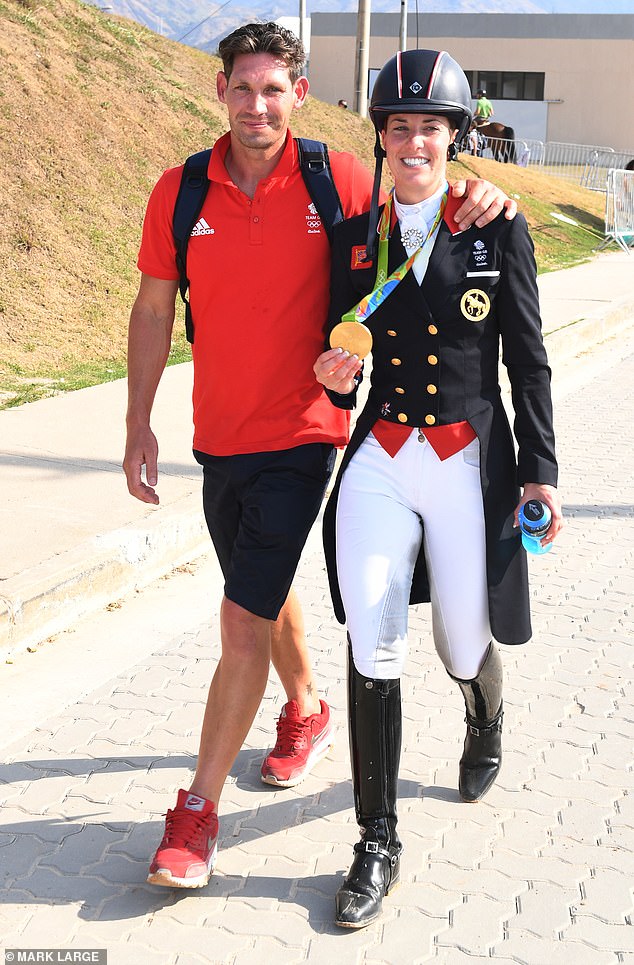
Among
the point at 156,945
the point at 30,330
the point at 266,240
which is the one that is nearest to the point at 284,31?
the point at 266,240

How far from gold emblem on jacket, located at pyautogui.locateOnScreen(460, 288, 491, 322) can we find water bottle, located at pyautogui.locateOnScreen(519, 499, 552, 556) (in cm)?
54

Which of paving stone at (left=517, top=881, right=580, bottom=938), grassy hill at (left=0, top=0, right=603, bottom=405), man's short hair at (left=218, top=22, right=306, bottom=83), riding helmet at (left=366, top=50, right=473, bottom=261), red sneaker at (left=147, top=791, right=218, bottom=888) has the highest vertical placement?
grassy hill at (left=0, top=0, right=603, bottom=405)

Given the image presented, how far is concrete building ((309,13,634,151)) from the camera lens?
1989 inches

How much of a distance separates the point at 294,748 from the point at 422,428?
129 cm

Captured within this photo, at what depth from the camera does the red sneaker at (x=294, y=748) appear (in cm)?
388

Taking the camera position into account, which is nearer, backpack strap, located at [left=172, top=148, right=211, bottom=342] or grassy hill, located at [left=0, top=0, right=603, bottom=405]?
backpack strap, located at [left=172, top=148, right=211, bottom=342]

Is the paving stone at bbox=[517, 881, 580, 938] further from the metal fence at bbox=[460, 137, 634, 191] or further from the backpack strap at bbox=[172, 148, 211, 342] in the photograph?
the metal fence at bbox=[460, 137, 634, 191]

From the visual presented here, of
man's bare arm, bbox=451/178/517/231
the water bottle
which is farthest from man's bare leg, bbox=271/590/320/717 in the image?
man's bare arm, bbox=451/178/517/231

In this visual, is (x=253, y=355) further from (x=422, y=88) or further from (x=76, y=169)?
(x=76, y=169)

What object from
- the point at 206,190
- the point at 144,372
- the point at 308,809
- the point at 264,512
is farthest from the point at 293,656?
the point at 206,190

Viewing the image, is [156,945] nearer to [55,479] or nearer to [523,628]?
[523,628]

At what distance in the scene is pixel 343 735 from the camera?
14.0ft

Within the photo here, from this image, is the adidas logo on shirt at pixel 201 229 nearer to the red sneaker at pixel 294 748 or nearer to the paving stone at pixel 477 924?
the red sneaker at pixel 294 748

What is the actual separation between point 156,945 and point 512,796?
133cm
